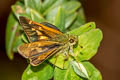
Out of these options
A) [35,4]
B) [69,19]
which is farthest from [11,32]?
[69,19]

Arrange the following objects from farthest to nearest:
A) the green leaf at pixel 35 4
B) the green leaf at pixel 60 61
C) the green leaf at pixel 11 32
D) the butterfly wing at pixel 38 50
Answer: the green leaf at pixel 11 32, the green leaf at pixel 35 4, the green leaf at pixel 60 61, the butterfly wing at pixel 38 50

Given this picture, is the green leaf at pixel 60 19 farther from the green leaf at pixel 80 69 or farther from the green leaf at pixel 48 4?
the green leaf at pixel 48 4

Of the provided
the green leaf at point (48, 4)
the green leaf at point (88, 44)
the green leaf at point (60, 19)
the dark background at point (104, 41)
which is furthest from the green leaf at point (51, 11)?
the dark background at point (104, 41)

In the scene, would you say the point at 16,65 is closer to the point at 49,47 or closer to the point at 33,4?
the point at 33,4

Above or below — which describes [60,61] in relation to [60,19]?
below

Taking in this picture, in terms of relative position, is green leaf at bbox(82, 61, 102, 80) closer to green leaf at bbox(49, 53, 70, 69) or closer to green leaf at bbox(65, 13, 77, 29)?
green leaf at bbox(49, 53, 70, 69)

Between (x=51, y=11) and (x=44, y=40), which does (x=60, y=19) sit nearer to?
(x=44, y=40)

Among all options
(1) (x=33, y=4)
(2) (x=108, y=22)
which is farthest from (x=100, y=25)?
(1) (x=33, y=4)

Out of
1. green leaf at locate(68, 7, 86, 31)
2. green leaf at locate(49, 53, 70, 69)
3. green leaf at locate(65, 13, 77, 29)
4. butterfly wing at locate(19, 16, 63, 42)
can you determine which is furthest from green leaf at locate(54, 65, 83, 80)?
green leaf at locate(68, 7, 86, 31)
